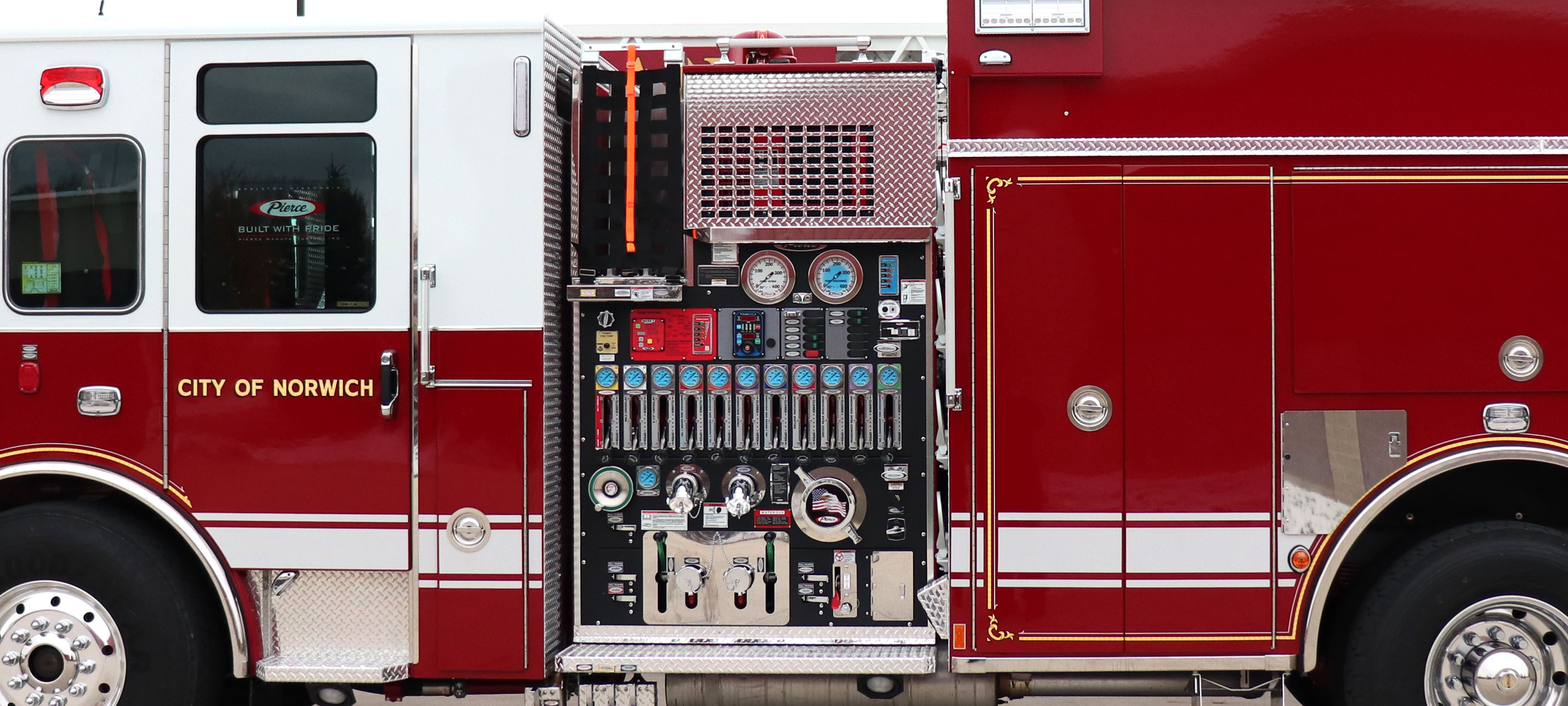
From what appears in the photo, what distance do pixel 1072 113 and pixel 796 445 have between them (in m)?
1.56

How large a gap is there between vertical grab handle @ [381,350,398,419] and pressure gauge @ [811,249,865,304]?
1.53 meters

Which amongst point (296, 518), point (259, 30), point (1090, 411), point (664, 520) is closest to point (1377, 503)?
point (1090, 411)

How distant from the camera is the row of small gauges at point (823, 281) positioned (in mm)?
4312

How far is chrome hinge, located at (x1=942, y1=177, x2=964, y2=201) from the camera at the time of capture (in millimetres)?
4090

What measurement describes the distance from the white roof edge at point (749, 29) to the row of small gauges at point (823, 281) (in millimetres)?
1360

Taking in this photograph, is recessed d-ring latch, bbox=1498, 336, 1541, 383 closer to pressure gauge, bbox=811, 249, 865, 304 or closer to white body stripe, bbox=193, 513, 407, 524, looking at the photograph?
pressure gauge, bbox=811, 249, 865, 304

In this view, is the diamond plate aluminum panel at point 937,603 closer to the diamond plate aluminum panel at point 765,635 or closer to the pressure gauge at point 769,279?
the diamond plate aluminum panel at point 765,635

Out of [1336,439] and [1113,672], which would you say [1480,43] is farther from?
[1113,672]

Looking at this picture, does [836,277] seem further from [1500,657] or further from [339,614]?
[1500,657]

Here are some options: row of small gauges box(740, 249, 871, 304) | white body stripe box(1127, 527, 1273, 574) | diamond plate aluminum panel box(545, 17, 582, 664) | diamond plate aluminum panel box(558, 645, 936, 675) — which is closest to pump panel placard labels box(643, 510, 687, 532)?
diamond plate aluminum panel box(545, 17, 582, 664)

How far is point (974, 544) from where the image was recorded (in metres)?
4.13

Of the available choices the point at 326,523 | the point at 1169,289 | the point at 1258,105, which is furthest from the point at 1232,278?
the point at 326,523

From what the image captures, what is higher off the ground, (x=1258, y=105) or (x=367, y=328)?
(x=1258, y=105)

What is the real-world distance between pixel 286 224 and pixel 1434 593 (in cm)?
431
